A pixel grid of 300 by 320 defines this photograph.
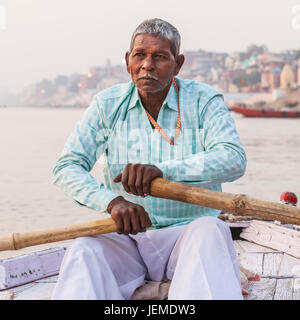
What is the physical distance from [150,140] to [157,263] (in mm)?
417

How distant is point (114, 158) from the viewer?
1955 mm

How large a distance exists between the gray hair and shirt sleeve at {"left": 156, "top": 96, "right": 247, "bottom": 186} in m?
0.27

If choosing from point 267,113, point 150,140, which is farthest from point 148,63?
point 267,113

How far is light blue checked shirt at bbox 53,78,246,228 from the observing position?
Result: 1826mm

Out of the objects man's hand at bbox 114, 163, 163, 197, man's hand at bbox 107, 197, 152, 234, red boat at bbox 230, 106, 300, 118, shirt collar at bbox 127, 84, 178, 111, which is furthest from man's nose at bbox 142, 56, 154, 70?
red boat at bbox 230, 106, 300, 118

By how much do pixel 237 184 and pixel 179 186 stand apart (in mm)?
8759

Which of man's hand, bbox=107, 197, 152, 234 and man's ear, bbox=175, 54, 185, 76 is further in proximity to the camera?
man's ear, bbox=175, 54, 185, 76

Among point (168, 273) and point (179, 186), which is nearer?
point (179, 186)

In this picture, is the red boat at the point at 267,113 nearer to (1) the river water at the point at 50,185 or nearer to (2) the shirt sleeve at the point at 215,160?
(1) the river water at the point at 50,185

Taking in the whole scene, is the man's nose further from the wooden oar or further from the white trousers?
the white trousers

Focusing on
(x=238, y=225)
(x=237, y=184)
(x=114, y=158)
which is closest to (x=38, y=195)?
(x=237, y=184)

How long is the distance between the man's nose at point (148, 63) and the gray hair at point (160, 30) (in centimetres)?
8

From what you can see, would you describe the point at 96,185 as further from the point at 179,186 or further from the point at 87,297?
the point at 87,297

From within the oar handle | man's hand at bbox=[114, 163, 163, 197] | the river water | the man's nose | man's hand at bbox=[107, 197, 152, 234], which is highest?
the man's nose
